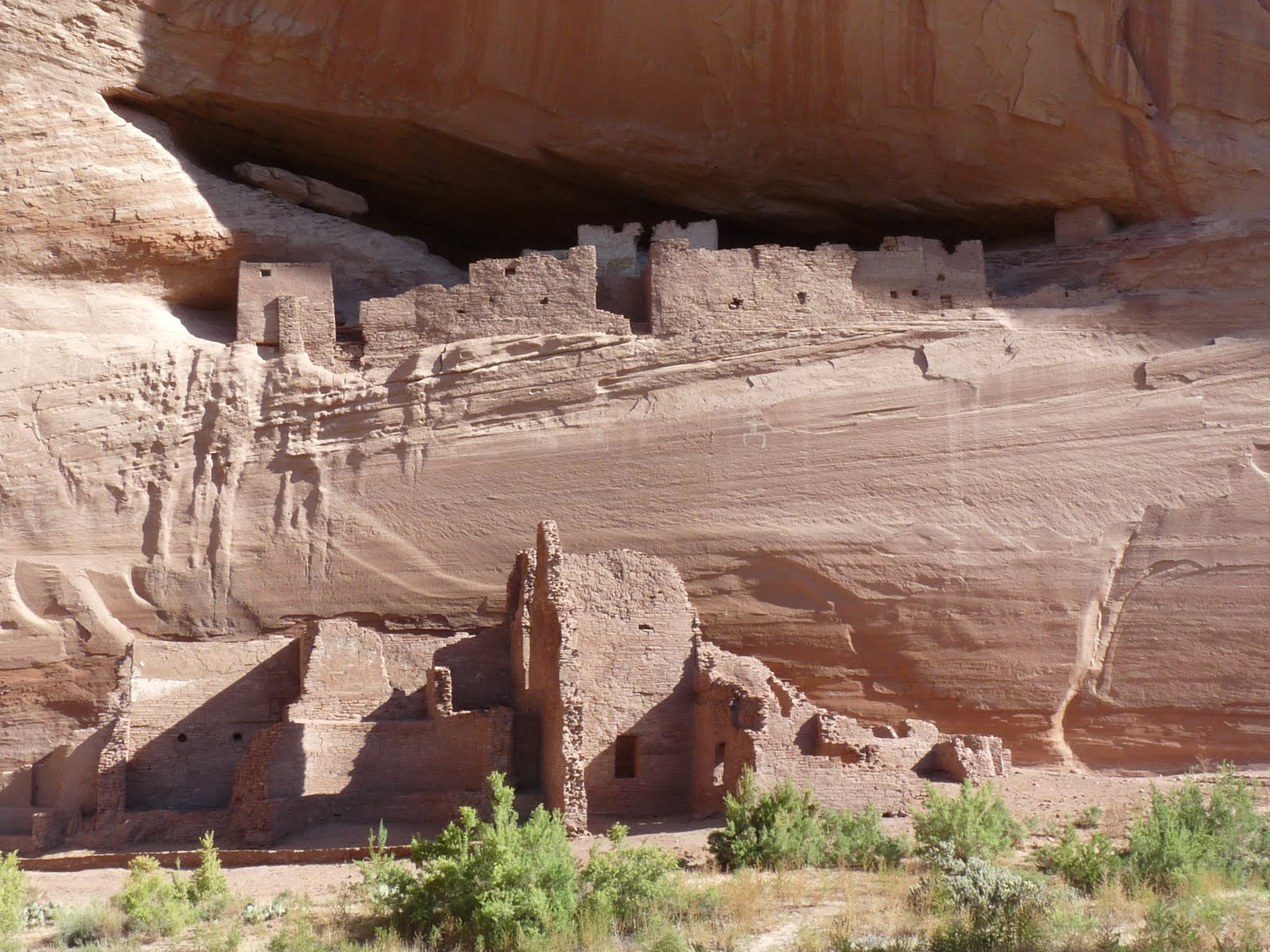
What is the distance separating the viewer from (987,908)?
11703 mm

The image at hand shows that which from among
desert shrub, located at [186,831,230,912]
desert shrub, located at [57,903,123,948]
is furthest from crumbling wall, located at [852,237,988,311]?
desert shrub, located at [57,903,123,948]

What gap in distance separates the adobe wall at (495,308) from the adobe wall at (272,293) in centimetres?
62

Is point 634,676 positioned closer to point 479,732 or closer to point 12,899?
point 479,732

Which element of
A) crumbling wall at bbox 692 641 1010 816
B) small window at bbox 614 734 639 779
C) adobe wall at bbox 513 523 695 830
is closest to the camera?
crumbling wall at bbox 692 641 1010 816

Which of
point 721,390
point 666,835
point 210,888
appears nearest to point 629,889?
point 666,835

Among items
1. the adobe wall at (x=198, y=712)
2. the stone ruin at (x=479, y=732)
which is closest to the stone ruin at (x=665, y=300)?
the stone ruin at (x=479, y=732)

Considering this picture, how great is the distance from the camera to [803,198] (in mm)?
22094

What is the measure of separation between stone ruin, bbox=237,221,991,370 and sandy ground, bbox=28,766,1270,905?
18.5 feet

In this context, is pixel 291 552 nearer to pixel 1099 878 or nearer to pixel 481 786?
pixel 481 786

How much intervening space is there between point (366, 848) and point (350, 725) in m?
2.09

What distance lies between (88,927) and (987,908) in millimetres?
6243

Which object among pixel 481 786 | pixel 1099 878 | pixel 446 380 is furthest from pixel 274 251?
pixel 1099 878

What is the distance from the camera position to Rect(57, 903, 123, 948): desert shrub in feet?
41.6

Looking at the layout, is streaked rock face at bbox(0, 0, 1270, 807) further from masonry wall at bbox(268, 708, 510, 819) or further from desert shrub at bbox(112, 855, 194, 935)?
desert shrub at bbox(112, 855, 194, 935)
